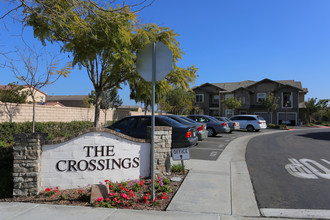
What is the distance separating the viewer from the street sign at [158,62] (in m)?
4.54

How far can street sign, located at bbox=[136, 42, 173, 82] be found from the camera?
454cm

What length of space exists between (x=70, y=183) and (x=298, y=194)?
4.76 metres

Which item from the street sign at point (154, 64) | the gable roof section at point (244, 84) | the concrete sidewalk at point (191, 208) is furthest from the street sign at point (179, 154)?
the gable roof section at point (244, 84)

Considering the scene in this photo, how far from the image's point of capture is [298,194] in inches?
196

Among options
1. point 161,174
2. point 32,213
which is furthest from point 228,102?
point 32,213

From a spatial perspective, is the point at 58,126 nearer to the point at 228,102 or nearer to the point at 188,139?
the point at 188,139

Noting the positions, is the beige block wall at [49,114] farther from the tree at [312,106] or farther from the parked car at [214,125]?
the tree at [312,106]

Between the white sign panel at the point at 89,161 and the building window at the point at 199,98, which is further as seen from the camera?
the building window at the point at 199,98

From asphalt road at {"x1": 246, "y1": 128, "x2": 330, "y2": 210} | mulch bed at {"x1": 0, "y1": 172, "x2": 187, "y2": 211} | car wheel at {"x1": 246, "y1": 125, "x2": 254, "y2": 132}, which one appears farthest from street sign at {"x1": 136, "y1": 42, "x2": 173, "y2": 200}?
car wheel at {"x1": 246, "y1": 125, "x2": 254, "y2": 132}

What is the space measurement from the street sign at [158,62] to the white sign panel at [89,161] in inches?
67.1

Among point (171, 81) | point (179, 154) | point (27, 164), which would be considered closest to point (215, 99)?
point (171, 81)

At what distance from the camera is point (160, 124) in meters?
8.91

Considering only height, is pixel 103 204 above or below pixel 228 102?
below

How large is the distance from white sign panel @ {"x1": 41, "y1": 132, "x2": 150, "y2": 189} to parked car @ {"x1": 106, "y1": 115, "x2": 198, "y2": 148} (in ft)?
10.3
